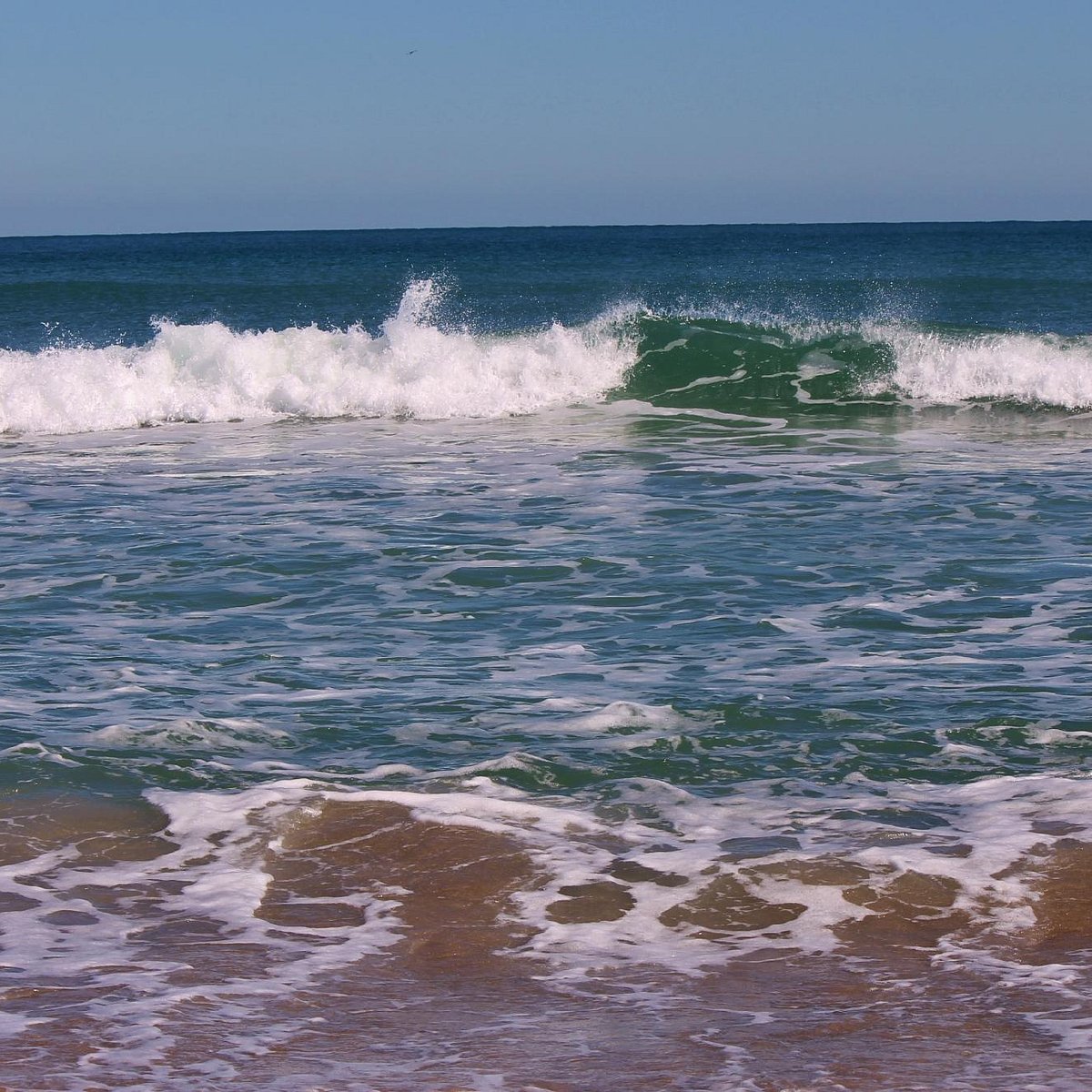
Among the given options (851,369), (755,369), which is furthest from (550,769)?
(755,369)

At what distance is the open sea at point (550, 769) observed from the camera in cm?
324

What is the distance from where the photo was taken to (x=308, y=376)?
59.6ft

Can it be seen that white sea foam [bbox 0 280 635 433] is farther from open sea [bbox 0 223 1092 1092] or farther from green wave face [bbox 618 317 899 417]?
open sea [bbox 0 223 1092 1092]

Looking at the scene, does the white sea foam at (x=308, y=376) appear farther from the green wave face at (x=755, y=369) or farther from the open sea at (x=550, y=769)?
the open sea at (x=550, y=769)

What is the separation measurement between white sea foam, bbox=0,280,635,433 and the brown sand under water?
42.1 feet

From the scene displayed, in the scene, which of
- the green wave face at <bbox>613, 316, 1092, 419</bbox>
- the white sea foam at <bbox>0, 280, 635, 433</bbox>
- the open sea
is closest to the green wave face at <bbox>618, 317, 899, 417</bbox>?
the green wave face at <bbox>613, 316, 1092, 419</bbox>

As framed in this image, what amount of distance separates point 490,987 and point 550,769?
1.58m

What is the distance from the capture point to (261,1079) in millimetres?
2990

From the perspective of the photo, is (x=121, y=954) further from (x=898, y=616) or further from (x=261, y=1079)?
(x=898, y=616)

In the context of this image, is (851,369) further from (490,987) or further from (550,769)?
(490,987)

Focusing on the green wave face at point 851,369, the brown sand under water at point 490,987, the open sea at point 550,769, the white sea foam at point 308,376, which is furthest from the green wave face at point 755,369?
the brown sand under water at point 490,987

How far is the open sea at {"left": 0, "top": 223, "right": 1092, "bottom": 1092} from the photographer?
324 cm

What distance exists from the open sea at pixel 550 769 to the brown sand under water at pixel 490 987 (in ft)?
0.04

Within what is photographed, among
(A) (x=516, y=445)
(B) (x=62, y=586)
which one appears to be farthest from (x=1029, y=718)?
(A) (x=516, y=445)
